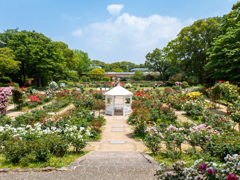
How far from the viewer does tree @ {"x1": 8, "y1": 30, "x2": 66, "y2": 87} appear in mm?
24578

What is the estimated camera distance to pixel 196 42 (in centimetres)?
2678

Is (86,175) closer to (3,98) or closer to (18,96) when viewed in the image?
(3,98)

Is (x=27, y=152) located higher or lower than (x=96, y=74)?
lower

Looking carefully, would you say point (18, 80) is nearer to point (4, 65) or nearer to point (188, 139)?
point (4, 65)

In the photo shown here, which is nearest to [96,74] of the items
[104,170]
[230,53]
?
[230,53]

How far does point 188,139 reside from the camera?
4.86 meters

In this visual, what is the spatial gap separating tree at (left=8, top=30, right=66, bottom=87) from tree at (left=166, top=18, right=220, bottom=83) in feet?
75.3

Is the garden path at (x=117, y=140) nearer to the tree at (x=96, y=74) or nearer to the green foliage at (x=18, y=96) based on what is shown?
the green foliage at (x=18, y=96)

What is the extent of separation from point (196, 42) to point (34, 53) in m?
27.9

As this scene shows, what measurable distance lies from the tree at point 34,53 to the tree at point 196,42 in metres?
23.0

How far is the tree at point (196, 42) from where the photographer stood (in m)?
25.5

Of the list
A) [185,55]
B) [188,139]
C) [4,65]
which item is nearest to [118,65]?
[185,55]

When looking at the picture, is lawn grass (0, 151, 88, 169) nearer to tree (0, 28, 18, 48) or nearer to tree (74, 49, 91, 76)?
tree (0, 28, 18, 48)

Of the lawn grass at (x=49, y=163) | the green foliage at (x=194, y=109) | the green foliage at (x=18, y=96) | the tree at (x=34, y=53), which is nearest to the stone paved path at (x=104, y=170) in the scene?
the lawn grass at (x=49, y=163)
